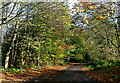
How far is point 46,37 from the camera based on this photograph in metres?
14.5

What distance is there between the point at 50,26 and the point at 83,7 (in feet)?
27.7

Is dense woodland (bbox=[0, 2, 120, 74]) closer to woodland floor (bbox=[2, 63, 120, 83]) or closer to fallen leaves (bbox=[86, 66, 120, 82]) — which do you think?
fallen leaves (bbox=[86, 66, 120, 82])

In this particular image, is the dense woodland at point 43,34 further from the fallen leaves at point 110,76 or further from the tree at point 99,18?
the fallen leaves at point 110,76

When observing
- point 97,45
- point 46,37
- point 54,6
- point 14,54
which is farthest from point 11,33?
point 97,45

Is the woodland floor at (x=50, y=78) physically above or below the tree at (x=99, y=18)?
below

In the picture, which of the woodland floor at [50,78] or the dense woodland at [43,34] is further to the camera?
the dense woodland at [43,34]

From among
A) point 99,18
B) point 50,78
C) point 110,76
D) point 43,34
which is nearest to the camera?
point 99,18

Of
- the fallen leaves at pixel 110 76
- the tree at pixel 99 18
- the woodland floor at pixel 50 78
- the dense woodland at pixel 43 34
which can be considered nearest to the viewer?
the tree at pixel 99 18

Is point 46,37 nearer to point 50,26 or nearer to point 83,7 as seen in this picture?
point 50,26

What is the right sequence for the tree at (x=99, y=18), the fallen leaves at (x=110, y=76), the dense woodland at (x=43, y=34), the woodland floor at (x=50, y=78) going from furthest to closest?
the dense woodland at (x=43, y=34), the woodland floor at (x=50, y=78), the fallen leaves at (x=110, y=76), the tree at (x=99, y=18)

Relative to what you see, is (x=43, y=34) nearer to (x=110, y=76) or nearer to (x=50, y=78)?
(x=50, y=78)

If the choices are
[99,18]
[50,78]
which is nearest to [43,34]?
[50,78]

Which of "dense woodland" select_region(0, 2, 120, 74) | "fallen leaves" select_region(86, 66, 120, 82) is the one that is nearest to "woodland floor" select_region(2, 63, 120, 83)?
"fallen leaves" select_region(86, 66, 120, 82)

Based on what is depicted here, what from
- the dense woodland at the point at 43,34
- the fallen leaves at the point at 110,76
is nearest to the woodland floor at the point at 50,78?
the fallen leaves at the point at 110,76
